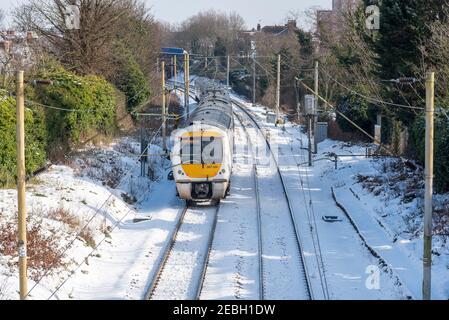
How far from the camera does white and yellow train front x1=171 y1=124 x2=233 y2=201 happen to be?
21.8 meters

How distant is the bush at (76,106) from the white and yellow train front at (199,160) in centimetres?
475

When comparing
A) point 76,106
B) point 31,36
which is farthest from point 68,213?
point 31,36

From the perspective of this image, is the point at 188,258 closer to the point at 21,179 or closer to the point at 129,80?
the point at 21,179

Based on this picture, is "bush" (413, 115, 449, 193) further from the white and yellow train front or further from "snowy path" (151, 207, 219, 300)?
"snowy path" (151, 207, 219, 300)

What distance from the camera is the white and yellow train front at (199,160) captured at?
21.8m

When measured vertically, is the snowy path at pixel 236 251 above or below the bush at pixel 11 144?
below

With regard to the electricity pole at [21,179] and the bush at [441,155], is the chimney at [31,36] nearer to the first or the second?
the bush at [441,155]

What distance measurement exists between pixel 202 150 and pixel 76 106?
8.11 metres

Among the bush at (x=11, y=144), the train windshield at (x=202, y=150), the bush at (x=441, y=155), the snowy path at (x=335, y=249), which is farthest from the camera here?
the train windshield at (x=202, y=150)

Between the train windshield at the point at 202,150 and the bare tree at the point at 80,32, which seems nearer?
the train windshield at the point at 202,150

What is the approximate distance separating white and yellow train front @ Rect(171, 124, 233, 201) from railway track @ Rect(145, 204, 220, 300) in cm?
78

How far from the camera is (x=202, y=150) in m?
21.8
